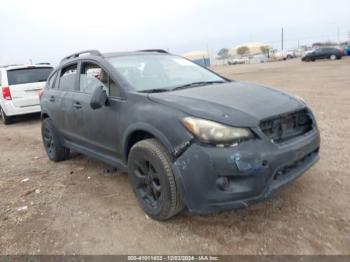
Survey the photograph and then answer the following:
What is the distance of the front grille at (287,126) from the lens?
272 centimetres

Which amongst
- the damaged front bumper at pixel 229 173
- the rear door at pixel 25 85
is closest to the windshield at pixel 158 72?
the damaged front bumper at pixel 229 173

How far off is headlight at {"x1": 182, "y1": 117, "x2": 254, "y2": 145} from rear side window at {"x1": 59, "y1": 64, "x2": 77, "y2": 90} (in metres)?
2.54

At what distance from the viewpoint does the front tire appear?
2799 millimetres

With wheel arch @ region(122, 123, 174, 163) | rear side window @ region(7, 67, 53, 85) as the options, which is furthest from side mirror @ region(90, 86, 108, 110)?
rear side window @ region(7, 67, 53, 85)

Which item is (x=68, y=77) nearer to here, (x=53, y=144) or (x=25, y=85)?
(x=53, y=144)

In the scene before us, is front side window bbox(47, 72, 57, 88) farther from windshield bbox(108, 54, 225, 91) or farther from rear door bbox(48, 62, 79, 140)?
windshield bbox(108, 54, 225, 91)

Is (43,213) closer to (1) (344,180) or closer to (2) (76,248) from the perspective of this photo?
(2) (76,248)

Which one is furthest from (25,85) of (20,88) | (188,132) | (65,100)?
(188,132)

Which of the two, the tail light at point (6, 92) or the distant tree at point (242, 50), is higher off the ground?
the distant tree at point (242, 50)

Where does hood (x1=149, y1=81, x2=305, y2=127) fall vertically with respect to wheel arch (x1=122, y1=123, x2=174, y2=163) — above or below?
above

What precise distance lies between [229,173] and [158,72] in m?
1.83

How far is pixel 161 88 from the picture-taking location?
11.3 ft

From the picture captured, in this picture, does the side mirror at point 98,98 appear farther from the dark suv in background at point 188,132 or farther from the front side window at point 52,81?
the front side window at point 52,81

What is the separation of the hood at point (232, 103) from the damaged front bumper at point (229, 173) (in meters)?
0.24
